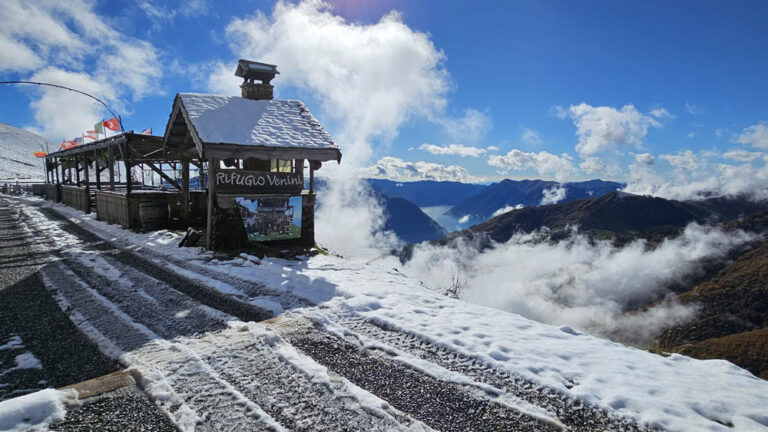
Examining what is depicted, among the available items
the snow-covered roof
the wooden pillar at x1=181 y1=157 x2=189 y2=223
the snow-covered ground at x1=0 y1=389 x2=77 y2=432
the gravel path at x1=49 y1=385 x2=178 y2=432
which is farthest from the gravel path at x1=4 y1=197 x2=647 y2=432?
the wooden pillar at x1=181 y1=157 x2=189 y2=223

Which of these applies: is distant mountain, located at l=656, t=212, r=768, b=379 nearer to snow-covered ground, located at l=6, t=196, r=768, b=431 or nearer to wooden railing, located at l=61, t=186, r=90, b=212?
snow-covered ground, located at l=6, t=196, r=768, b=431

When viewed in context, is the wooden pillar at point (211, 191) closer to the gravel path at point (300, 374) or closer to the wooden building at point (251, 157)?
the wooden building at point (251, 157)

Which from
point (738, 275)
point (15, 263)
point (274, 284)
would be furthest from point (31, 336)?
point (738, 275)

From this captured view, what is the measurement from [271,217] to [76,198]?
946 inches

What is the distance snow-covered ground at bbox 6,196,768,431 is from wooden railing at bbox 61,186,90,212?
20.5 m

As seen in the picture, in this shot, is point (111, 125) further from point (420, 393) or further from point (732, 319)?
point (732, 319)

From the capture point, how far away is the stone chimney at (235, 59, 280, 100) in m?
15.2

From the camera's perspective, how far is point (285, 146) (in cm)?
1245

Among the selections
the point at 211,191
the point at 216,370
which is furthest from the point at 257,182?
the point at 216,370

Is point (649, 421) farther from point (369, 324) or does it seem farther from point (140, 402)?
point (140, 402)

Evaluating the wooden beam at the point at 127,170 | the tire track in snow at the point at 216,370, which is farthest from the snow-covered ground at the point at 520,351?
the wooden beam at the point at 127,170

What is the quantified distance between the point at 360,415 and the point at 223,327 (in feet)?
10.9

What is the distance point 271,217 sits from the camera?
509 inches

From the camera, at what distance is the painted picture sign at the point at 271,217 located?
12641mm
